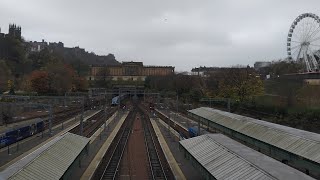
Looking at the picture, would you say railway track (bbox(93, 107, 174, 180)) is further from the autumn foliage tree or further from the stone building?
the stone building

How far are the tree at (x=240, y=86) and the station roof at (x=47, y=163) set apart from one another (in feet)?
163

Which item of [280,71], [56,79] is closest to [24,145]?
[56,79]

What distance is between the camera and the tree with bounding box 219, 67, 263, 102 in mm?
72438

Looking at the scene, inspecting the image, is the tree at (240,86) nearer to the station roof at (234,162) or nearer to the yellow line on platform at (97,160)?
the yellow line on platform at (97,160)

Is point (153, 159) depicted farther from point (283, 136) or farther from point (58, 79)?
point (58, 79)

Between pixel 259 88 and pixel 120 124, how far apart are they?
26.3 meters

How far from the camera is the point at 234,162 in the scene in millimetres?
19719

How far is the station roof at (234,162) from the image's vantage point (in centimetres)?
1711

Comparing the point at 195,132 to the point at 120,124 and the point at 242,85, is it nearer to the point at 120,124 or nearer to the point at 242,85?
the point at 120,124

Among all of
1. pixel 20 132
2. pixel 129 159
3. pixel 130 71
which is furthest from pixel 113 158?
pixel 130 71

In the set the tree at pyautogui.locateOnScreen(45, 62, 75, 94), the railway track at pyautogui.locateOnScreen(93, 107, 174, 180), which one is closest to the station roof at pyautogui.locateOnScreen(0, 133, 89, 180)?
the railway track at pyautogui.locateOnScreen(93, 107, 174, 180)

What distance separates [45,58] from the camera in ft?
451

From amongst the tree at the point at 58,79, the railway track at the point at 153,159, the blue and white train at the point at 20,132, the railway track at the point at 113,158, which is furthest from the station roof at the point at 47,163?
the tree at the point at 58,79

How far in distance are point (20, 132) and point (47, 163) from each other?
28302 mm
